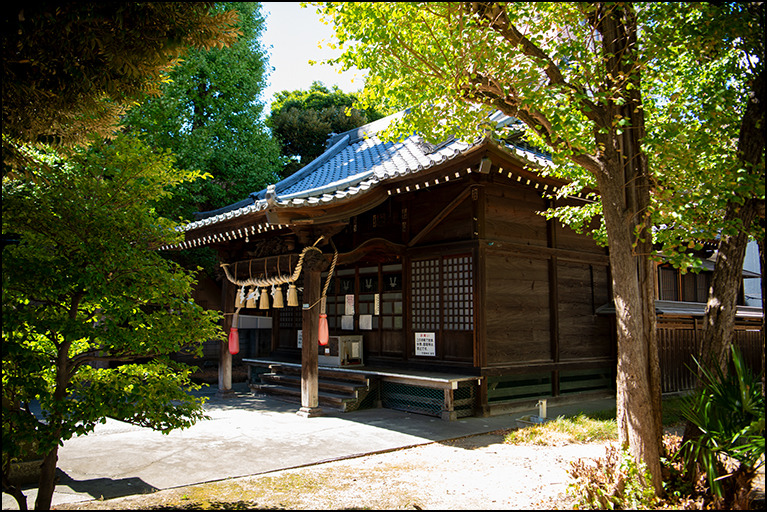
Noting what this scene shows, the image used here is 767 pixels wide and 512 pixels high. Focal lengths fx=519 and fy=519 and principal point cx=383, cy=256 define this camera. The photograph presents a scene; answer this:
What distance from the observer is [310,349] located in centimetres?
902

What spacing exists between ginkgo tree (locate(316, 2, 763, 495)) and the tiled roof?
1338 millimetres

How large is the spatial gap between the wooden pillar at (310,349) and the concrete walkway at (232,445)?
29cm

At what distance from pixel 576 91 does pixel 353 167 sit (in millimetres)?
7528

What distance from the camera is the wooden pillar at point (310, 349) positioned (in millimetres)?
8992

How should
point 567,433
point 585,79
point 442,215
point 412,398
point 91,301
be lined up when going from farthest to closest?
point 442,215
point 412,398
point 567,433
point 585,79
point 91,301

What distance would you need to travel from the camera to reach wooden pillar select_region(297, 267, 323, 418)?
899 cm

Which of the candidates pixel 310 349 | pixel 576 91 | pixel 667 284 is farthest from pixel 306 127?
pixel 576 91

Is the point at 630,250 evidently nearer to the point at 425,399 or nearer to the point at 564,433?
the point at 564,433

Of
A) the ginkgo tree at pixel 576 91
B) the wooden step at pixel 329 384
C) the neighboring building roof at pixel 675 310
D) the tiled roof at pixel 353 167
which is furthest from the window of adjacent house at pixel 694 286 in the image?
→ the ginkgo tree at pixel 576 91

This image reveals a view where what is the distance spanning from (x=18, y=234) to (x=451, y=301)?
695cm

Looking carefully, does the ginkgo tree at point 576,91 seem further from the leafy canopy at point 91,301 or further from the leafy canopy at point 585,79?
the leafy canopy at point 91,301

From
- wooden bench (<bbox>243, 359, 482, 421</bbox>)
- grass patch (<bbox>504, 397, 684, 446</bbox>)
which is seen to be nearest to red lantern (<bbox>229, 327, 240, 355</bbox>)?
wooden bench (<bbox>243, 359, 482, 421</bbox>)

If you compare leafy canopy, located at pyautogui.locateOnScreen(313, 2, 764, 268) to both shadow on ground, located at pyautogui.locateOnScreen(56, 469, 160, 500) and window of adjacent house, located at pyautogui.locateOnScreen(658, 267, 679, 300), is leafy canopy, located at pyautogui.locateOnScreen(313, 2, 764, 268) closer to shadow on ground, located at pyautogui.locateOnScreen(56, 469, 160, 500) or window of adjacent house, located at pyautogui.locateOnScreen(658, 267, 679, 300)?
shadow on ground, located at pyautogui.locateOnScreen(56, 469, 160, 500)

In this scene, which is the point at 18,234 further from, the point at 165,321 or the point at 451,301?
the point at 451,301
